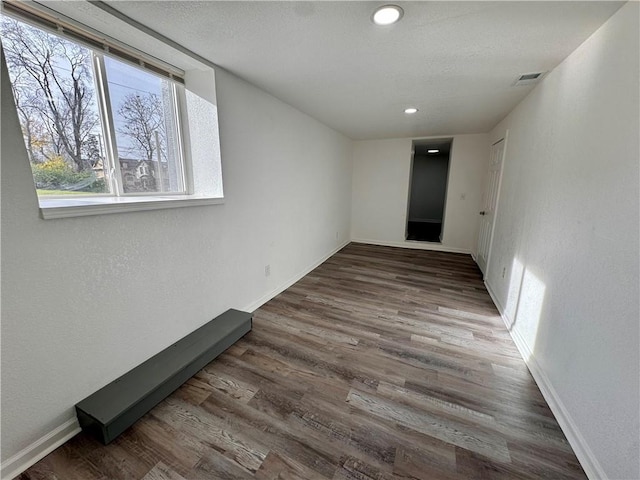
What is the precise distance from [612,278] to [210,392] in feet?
7.59

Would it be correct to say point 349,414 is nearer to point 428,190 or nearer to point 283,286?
point 283,286

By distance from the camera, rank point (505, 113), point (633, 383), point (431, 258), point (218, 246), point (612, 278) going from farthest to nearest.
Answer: point (431, 258)
point (505, 113)
point (218, 246)
point (612, 278)
point (633, 383)

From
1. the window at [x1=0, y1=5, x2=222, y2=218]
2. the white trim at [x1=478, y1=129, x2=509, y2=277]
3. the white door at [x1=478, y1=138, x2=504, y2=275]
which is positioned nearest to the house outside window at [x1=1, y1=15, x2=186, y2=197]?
the window at [x1=0, y1=5, x2=222, y2=218]

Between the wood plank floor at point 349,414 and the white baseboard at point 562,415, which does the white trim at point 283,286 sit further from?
the white baseboard at point 562,415

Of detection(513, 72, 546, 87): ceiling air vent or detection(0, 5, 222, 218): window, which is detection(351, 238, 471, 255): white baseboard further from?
detection(0, 5, 222, 218): window

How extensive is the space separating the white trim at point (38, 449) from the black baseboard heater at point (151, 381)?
5cm

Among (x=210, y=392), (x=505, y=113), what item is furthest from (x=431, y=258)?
(x=210, y=392)

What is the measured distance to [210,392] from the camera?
1.69 metres

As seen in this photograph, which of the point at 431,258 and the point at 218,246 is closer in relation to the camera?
the point at 218,246

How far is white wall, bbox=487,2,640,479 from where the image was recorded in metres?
1.13

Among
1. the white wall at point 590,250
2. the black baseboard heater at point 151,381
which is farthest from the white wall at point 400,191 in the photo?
the black baseboard heater at point 151,381

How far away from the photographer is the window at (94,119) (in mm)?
1344

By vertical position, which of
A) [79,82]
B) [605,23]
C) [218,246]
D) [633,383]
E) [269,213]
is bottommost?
[633,383]

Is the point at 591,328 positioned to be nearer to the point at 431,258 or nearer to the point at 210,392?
the point at 210,392
